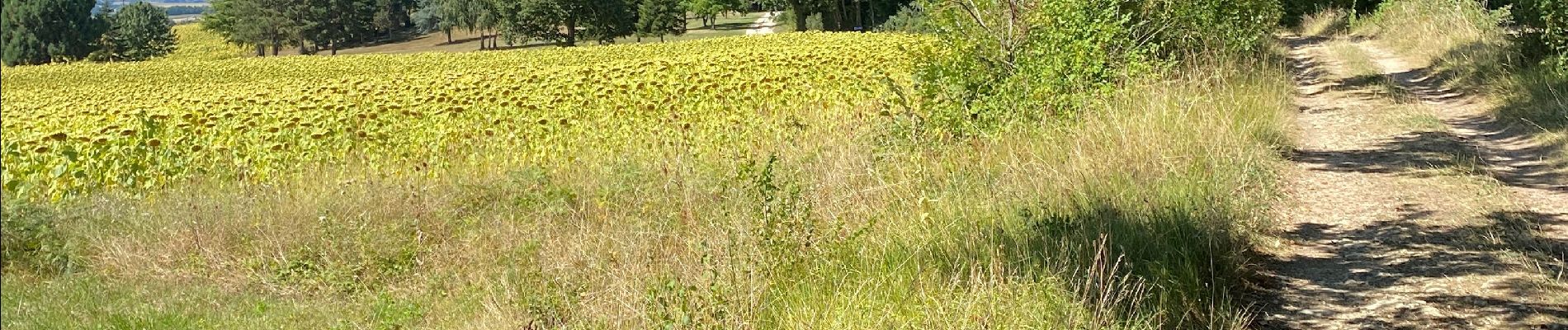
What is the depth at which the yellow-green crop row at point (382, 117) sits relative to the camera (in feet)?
29.4

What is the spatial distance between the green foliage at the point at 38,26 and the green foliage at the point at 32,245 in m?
0.94

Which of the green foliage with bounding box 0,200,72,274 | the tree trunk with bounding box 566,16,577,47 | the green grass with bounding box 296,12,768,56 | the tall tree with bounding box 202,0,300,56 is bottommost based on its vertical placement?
the green grass with bounding box 296,12,768,56

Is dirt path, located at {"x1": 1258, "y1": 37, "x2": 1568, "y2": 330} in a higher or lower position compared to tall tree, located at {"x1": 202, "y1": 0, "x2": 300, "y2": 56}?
lower

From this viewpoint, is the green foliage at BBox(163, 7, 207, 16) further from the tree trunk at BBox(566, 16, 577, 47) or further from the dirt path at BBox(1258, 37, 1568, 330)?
the tree trunk at BBox(566, 16, 577, 47)

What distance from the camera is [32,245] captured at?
7238 millimetres

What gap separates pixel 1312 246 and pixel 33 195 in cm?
776

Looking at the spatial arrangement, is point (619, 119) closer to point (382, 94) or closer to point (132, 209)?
point (382, 94)

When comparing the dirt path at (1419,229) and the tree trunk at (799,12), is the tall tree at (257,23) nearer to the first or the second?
the tree trunk at (799,12)

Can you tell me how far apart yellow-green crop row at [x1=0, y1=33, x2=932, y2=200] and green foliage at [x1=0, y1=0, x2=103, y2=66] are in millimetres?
802

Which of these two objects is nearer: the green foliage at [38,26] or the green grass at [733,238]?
the green grass at [733,238]

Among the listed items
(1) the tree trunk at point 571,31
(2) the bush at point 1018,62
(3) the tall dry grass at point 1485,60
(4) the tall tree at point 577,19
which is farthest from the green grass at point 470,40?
(2) the bush at point 1018,62

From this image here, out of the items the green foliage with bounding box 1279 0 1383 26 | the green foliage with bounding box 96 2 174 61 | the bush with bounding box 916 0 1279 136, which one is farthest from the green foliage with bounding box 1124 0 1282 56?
the green foliage with bounding box 1279 0 1383 26

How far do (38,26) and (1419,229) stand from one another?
746cm

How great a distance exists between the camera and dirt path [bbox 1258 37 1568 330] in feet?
15.9
